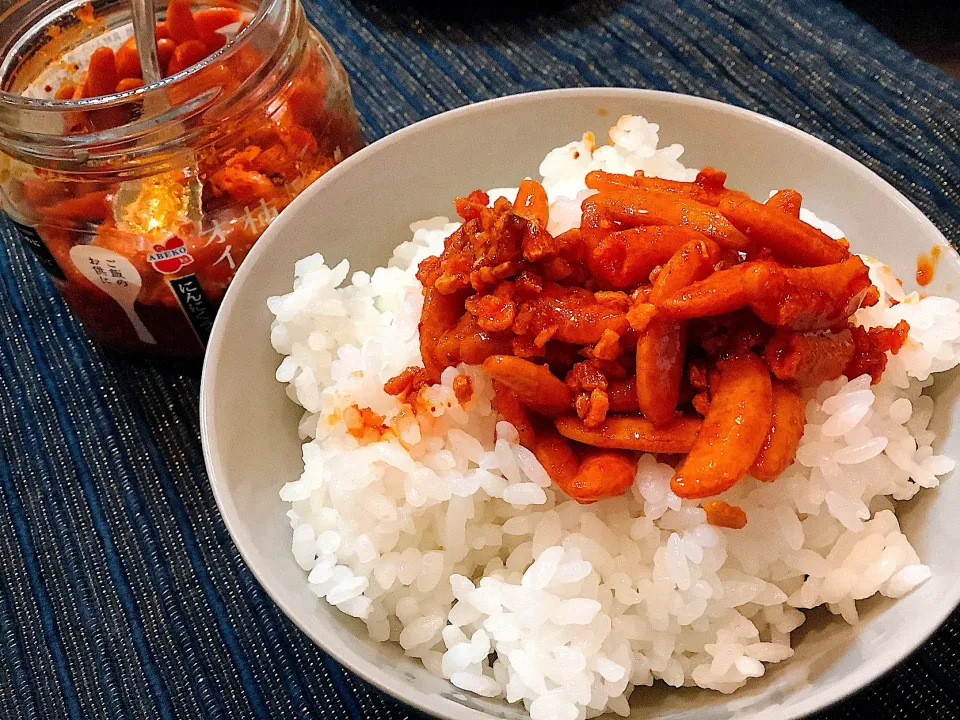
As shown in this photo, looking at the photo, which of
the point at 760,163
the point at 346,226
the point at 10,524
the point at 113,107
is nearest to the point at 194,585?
the point at 10,524

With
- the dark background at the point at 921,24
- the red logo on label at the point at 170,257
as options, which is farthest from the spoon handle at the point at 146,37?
the dark background at the point at 921,24

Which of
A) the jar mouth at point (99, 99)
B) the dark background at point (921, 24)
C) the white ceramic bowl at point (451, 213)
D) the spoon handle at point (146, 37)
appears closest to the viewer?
the white ceramic bowl at point (451, 213)

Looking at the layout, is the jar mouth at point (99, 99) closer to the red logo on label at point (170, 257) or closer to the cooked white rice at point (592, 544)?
the red logo on label at point (170, 257)

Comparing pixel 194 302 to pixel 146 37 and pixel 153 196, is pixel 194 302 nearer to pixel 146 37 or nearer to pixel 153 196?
pixel 153 196

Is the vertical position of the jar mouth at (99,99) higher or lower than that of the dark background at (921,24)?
Answer: lower

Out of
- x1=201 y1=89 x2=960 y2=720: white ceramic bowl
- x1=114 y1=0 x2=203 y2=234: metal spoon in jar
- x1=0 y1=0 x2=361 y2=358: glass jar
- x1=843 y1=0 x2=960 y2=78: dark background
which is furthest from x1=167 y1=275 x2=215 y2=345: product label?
x1=843 y1=0 x2=960 y2=78: dark background

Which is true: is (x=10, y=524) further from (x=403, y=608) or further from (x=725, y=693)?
(x=725, y=693)

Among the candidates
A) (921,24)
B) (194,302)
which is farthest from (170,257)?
(921,24)
